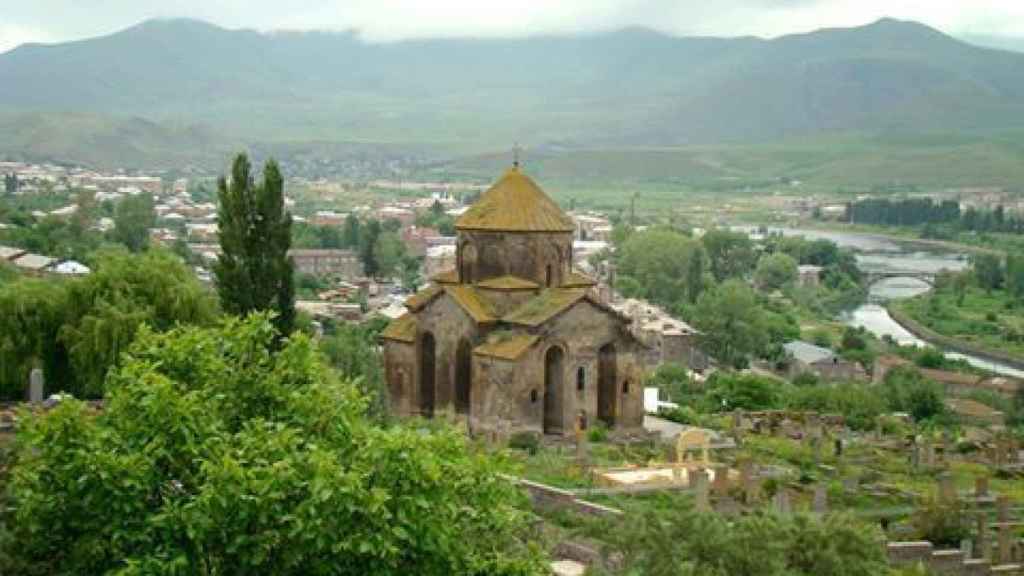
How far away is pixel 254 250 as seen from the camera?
25.5 metres

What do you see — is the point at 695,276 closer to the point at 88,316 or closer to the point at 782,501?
the point at 88,316

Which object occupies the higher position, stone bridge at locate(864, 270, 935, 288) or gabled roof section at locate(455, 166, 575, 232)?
gabled roof section at locate(455, 166, 575, 232)

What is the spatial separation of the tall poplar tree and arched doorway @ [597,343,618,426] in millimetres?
5469

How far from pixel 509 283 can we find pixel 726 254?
56.5 meters

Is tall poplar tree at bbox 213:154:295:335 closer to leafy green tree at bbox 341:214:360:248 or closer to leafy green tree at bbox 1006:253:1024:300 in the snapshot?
leafy green tree at bbox 341:214:360:248

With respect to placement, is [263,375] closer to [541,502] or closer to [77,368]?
[541,502]

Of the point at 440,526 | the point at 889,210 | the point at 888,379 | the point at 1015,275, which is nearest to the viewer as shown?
the point at 440,526

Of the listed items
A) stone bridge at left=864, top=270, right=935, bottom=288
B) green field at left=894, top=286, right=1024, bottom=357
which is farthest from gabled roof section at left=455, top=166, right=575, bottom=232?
stone bridge at left=864, top=270, right=935, bottom=288

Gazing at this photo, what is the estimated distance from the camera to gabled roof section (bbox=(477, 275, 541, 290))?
27625 millimetres

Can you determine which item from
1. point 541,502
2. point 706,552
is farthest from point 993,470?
Answer: point 706,552

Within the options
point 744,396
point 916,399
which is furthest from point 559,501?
point 916,399

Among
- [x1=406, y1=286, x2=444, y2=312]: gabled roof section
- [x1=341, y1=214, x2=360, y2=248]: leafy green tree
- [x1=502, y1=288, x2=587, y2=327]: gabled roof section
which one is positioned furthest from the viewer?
[x1=341, y1=214, x2=360, y2=248]: leafy green tree

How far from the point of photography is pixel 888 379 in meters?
49.6

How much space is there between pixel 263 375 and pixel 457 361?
14.2 meters
